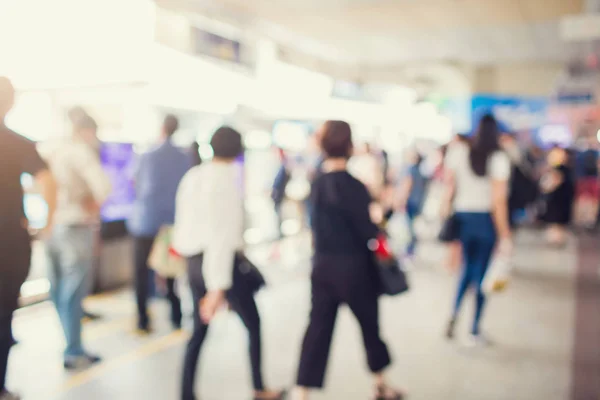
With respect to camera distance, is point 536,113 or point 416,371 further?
point 536,113

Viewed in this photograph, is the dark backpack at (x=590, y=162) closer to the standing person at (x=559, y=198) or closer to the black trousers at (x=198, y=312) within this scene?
the standing person at (x=559, y=198)

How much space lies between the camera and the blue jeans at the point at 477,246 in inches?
157

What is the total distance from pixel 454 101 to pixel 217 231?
41.3 feet

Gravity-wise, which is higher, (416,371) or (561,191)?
(561,191)

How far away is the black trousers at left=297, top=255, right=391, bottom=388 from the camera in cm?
269

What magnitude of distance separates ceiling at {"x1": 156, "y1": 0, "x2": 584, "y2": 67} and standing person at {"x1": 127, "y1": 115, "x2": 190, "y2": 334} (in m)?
4.32

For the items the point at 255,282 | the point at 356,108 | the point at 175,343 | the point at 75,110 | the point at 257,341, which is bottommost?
the point at 175,343

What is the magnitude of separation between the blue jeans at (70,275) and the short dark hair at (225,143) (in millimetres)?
1362

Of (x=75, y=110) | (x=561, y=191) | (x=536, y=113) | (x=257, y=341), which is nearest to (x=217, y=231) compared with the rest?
(x=257, y=341)

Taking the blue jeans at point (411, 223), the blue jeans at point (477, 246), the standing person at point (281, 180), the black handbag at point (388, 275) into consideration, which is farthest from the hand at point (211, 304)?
the blue jeans at point (411, 223)

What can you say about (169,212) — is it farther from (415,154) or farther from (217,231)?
(415,154)

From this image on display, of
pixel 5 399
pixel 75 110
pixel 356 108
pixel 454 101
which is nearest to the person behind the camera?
pixel 5 399

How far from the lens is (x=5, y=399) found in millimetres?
2656

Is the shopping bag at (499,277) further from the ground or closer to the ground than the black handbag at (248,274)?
closer to the ground
